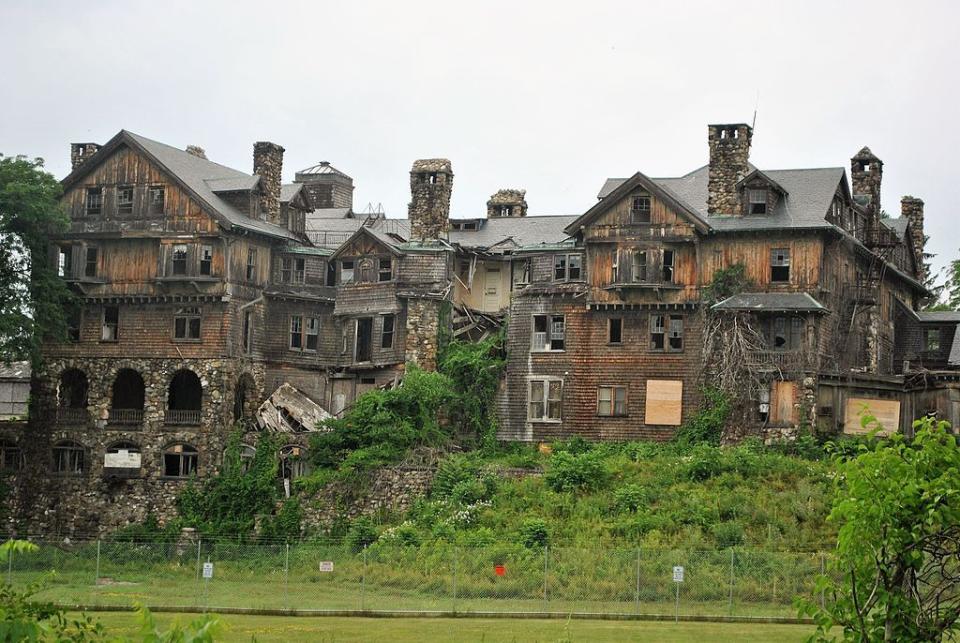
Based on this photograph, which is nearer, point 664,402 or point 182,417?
point 664,402

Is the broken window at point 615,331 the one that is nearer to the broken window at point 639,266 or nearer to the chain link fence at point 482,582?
the broken window at point 639,266

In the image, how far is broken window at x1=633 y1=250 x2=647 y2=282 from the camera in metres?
62.2

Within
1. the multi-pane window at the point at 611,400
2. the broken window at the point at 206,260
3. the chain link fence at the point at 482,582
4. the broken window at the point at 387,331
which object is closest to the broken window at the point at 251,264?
the broken window at the point at 206,260

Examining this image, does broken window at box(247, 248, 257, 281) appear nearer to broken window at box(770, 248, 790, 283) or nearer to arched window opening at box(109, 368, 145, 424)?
arched window opening at box(109, 368, 145, 424)

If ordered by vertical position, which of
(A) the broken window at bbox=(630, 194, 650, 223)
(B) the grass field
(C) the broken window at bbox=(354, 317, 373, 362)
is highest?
(A) the broken window at bbox=(630, 194, 650, 223)

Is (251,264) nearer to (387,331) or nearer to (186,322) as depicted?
(186,322)

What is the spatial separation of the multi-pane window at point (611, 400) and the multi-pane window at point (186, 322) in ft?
58.8

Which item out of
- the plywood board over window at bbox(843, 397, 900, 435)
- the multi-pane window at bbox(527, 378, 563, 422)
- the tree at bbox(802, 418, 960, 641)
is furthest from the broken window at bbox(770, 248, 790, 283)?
the tree at bbox(802, 418, 960, 641)

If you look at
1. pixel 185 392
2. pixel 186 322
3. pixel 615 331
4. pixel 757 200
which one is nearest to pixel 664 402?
pixel 615 331

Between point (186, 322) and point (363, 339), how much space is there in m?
7.97

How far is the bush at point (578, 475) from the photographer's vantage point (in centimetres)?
5472

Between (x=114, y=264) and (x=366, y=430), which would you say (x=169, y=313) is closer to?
(x=114, y=264)

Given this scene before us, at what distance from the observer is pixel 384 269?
6612 centimetres

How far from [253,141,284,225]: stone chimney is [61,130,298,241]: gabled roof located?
0.47 m
